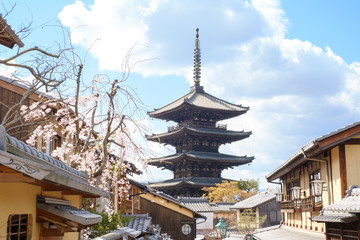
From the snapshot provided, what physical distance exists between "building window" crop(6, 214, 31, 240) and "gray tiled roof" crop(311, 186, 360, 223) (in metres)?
5.89

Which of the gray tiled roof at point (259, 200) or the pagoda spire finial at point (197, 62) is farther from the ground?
the pagoda spire finial at point (197, 62)

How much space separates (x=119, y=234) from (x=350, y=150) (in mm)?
6478

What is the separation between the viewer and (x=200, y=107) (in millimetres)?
46688

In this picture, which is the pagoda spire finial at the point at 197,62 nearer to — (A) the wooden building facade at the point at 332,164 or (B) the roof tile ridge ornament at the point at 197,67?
(B) the roof tile ridge ornament at the point at 197,67

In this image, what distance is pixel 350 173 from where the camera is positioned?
39.3ft

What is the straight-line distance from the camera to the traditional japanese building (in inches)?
1807

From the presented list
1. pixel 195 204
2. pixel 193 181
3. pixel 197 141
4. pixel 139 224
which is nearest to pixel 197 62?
pixel 197 141

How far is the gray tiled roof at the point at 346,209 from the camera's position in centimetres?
897

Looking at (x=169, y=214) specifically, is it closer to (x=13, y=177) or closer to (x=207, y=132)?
(x=207, y=132)

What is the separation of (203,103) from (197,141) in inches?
156

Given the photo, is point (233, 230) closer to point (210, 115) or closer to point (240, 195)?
point (240, 195)

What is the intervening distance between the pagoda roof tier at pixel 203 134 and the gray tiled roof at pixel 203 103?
232cm

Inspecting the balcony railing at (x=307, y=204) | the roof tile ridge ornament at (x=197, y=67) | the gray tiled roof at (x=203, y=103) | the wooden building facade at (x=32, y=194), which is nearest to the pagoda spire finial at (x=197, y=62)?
the roof tile ridge ornament at (x=197, y=67)

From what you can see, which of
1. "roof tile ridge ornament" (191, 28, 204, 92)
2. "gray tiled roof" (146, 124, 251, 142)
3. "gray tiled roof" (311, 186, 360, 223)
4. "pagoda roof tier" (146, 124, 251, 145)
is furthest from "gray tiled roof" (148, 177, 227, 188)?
"gray tiled roof" (311, 186, 360, 223)
